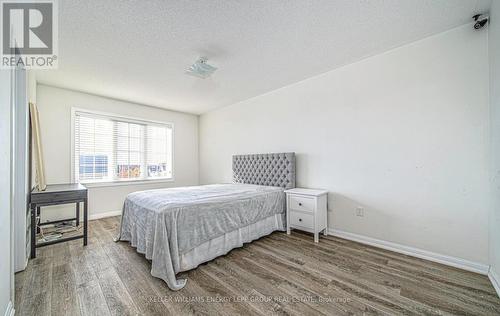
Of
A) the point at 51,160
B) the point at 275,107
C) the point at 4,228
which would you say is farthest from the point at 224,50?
the point at 51,160

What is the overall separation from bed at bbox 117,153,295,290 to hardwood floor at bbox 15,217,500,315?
6.0 inches

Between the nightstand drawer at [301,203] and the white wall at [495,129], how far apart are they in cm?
164

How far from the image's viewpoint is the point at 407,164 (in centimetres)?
241

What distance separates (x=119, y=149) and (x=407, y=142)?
16.7ft

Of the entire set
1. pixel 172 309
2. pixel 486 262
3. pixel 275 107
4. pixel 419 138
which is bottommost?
pixel 172 309

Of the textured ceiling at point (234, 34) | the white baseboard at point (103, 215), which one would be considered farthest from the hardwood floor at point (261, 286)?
the textured ceiling at point (234, 34)

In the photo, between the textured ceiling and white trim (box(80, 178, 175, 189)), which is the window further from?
the textured ceiling

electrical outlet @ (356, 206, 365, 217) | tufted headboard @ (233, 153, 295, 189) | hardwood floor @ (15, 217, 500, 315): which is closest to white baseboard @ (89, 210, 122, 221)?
hardwood floor @ (15, 217, 500, 315)

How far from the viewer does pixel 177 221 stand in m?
2.03

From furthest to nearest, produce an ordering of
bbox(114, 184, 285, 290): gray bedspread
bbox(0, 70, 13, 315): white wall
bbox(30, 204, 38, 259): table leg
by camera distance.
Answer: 1. bbox(30, 204, 38, 259): table leg
2. bbox(114, 184, 285, 290): gray bedspread
3. bbox(0, 70, 13, 315): white wall

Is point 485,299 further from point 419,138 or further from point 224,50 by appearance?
point 224,50

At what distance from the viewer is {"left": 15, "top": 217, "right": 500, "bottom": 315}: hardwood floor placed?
1.54 meters

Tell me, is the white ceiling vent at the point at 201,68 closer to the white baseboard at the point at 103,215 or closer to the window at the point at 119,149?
the window at the point at 119,149

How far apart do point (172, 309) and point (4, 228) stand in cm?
128
